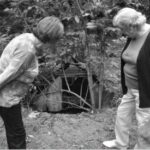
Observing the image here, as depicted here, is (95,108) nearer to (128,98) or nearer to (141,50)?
(128,98)

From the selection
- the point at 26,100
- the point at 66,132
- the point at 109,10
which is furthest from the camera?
the point at 26,100

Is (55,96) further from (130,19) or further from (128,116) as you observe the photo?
(130,19)

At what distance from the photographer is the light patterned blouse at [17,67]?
2705 mm

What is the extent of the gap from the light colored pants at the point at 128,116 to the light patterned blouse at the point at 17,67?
1.18 meters

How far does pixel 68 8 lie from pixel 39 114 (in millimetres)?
1742

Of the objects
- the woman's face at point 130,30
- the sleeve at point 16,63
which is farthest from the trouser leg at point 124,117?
the sleeve at point 16,63

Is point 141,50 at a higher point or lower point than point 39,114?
higher

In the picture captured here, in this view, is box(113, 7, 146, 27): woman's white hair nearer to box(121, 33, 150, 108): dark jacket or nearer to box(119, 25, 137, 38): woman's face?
box(119, 25, 137, 38): woman's face

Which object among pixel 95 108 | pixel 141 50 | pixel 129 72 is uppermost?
pixel 141 50

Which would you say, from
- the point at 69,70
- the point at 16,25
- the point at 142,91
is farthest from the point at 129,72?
the point at 16,25

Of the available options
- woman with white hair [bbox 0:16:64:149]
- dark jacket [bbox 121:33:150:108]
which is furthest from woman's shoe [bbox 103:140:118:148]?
woman with white hair [bbox 0:16:64:149]

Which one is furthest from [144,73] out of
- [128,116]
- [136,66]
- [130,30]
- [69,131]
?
[69,131]

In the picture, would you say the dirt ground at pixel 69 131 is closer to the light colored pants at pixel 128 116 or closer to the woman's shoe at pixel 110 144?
the woman's shoe at pixel 110 144

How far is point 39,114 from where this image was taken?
484 cm
